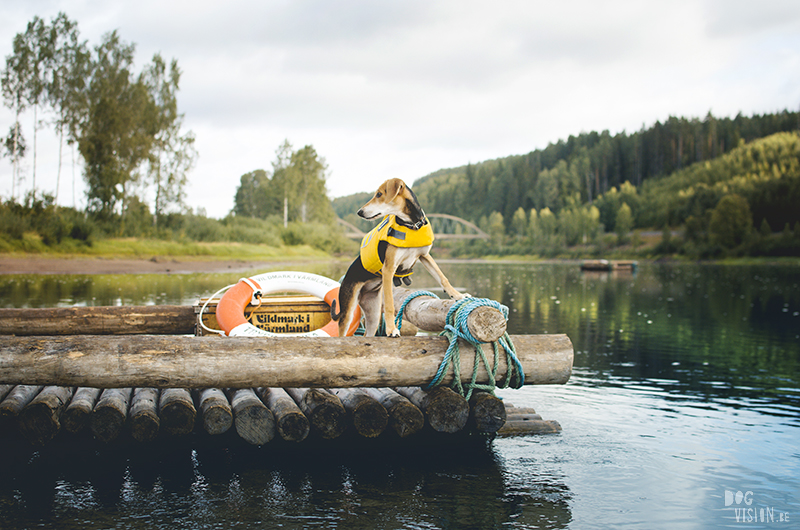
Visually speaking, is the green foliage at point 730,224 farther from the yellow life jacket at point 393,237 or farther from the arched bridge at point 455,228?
the yellow life jacket at point 393,237

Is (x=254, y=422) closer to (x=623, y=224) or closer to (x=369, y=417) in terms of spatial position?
(x=369, y=417)

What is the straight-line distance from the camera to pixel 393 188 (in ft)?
14.7

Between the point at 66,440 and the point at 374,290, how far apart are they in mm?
3063

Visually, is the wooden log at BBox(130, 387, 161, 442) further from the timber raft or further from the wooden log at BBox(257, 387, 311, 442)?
the wooden log at BBox(257, 387, 311, 442)

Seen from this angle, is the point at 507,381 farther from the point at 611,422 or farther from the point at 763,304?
the point at 763,304

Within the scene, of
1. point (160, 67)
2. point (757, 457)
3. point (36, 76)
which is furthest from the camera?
point (160, 67)

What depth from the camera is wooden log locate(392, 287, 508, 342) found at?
4488mm

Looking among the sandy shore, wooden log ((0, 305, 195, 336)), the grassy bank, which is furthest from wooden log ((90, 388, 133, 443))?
the grassy bank

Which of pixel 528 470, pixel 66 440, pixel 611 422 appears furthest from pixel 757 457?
pixel 66 440

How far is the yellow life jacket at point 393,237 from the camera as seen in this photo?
4.58 metres

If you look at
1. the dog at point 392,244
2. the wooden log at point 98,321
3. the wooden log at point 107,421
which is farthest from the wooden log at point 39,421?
the dog at point 392,244

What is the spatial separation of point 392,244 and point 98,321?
4.51 meters

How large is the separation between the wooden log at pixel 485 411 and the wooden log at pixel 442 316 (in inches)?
27.5

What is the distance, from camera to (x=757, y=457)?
5.16 meters
